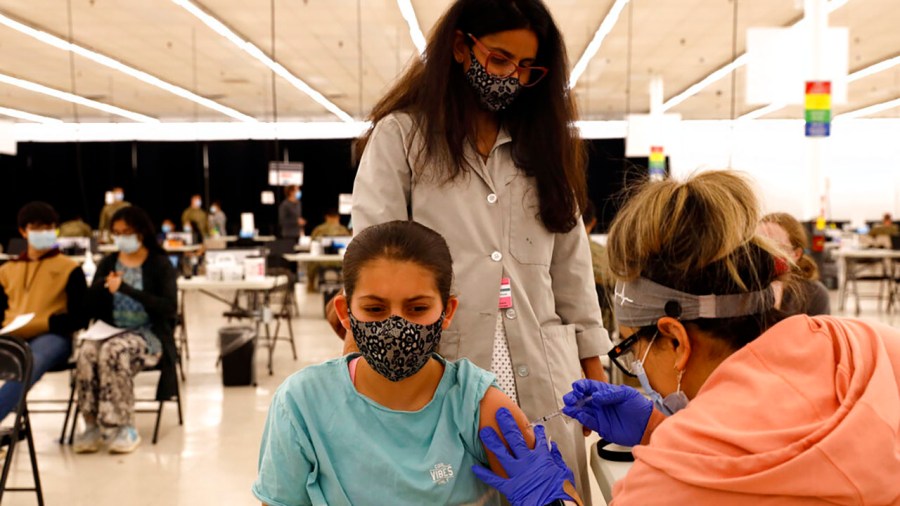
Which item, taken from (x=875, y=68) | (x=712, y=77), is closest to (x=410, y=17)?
(x=712, y=77)

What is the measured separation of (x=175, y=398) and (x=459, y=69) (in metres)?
3.84

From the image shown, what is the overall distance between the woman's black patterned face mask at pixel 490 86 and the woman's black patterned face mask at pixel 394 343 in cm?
49

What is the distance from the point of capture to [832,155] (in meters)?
13.0

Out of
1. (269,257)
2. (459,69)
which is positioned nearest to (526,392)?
(459,69)

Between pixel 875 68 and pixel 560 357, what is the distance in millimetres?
13736

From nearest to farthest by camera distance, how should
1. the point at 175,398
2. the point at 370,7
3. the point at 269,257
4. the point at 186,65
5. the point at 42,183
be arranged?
the point at 175,398 → the point at 269,257 → the point at 370,7 → the point at 186,65 → the point at 42,183

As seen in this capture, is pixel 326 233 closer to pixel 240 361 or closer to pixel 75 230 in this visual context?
pixel 75 230

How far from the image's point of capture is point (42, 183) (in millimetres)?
19750

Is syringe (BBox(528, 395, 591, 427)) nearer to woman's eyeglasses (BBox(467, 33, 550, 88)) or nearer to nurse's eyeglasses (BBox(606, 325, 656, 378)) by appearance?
nurse's eyeglasses (BBox(606, 325, 656, 378))

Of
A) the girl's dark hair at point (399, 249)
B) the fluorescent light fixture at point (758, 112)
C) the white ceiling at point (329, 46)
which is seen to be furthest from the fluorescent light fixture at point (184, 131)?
the girl's dark hair at point (399, 249)

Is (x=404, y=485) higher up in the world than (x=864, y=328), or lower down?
lower down

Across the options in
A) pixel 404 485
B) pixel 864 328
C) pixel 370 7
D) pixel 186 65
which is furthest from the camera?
pixel 186 65

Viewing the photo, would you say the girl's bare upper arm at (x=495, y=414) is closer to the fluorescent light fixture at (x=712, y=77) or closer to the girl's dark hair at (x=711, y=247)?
the girl's dark hair at (x=711, y=247)

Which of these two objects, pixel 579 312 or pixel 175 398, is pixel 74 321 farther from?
pixel 579 312
